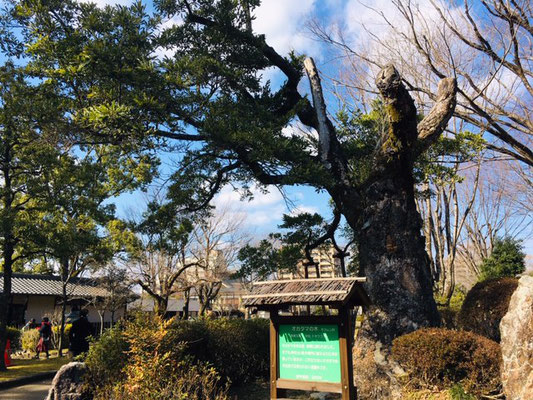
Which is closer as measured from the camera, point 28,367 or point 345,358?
point 345,358

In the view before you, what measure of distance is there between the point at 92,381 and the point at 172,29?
6834 millimetres

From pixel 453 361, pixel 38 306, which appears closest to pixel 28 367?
pixel 38 306

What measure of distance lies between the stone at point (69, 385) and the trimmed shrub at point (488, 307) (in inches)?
299

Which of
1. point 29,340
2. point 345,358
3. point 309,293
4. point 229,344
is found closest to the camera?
point 345,358

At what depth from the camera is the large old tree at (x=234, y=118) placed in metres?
6.81

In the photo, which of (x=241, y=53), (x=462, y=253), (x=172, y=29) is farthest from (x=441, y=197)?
(x=172, y=29)

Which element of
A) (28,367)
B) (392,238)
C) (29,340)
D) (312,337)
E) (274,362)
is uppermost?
(392,238)

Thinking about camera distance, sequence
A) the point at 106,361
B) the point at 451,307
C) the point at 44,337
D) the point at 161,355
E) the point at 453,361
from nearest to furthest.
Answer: the point at 453,361, the point at 161,355, the point at 106,361, the point at 451,307, the point at 44,337

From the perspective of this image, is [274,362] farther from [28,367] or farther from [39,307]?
[39,307]

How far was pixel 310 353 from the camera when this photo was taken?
5.37 m

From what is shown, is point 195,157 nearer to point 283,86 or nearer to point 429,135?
point 283,86

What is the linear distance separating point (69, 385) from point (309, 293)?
13.5 ft

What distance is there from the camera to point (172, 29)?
855 cm

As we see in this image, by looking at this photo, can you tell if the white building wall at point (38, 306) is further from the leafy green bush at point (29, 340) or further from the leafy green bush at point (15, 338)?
the leafy green bush at point (29, 340)
